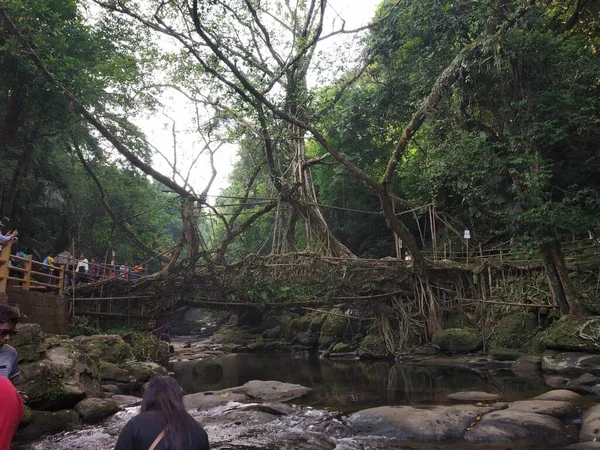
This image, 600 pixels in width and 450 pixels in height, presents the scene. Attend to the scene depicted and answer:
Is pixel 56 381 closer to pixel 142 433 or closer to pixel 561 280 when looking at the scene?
pixel 142 433

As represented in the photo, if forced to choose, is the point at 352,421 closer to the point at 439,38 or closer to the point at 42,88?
the point at 439,38

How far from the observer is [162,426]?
7.18 ft

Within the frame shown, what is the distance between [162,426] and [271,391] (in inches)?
271

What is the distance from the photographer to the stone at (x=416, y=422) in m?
5.65

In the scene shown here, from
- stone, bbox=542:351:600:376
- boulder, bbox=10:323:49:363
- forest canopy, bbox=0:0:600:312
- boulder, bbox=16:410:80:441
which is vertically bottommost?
boulder, bbox=16:410:80:441

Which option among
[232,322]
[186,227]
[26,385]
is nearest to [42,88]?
[186,227]

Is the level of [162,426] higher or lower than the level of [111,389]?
higher

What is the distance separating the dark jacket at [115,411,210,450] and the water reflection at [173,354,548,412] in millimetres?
5890

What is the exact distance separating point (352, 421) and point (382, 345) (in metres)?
10.00

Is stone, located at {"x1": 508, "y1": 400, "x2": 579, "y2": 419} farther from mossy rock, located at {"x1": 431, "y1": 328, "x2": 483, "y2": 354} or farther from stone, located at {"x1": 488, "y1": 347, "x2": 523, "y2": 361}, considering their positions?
mossy rock, located at {"x1": 431, "y1": 328, "x2": 483, "y2": 354}

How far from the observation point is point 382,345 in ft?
52.6

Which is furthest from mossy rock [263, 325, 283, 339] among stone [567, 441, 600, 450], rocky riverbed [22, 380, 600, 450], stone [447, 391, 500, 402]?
stone [567, 441, 600, 450]

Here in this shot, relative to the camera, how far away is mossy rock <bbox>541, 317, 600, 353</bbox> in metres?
10.6

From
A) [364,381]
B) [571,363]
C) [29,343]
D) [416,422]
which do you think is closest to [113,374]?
[29,343]
